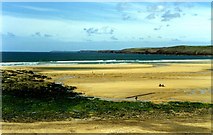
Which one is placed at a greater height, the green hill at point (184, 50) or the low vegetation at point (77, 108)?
the green hill at point (184, 50)

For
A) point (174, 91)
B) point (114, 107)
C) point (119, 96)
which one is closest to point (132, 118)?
point (114, 107)

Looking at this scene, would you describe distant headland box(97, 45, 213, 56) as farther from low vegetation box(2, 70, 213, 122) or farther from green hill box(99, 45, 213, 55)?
low vegetation box(2, 70, 213, 122)

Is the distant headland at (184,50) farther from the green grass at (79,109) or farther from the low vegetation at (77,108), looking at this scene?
the green grass at (79,109)

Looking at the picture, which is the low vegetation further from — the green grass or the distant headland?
the distant headland

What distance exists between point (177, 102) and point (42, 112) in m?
8.98

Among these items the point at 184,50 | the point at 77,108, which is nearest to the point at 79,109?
the point at 77,108

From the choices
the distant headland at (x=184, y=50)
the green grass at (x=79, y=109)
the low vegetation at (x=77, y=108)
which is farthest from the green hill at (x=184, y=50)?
the green grass at (x=79, y=109)

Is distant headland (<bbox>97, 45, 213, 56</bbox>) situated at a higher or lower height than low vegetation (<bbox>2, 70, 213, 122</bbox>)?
higher

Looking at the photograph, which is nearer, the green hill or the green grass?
the green grass

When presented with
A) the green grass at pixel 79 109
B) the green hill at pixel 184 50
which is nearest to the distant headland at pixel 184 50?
the green hill at pixel 184 50

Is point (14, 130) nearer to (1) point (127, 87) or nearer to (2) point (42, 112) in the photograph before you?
(2) point (42, 112)

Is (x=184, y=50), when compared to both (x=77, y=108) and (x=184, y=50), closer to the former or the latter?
(x=184, y=50)

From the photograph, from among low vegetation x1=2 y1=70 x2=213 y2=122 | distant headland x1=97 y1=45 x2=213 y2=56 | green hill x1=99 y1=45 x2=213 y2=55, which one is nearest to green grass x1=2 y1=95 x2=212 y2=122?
low vegetation x1=2 y1=70 x2=213 y2=122

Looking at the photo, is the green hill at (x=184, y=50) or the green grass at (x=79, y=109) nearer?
the green grass at (x=79, y=109)
